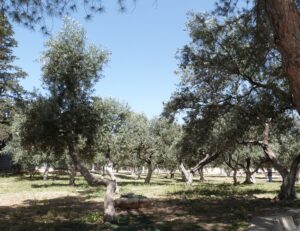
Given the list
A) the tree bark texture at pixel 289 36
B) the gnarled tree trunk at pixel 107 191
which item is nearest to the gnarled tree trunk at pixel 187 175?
the gnarled tree trunk at pixel 107 191

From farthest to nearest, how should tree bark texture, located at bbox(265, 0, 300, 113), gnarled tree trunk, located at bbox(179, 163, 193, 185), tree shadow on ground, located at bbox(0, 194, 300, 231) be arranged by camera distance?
gnarled tree trunk, located at bbox(179, 163, 193, 185), tree shadow on ground, located at bbox(0, 194, 300, 231), tree bark texture, located at bbox(265, 0, 300, 113)

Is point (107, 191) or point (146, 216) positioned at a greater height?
point (107, 191)

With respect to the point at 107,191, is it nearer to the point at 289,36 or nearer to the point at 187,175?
the point at 289,36

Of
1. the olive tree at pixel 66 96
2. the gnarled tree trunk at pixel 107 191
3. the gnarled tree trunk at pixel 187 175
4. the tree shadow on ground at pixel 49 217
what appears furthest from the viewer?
the gnarled tree trunk at pixel 187 175

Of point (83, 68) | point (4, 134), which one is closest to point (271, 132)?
point (83, 68)

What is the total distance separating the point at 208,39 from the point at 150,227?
27.7ft

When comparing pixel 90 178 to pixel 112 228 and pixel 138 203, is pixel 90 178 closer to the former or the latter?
pixel 138 203

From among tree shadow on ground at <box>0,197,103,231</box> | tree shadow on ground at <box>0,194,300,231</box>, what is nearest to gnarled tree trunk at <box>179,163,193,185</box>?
tree shadow on ground at <box>0,194,300,231</box>

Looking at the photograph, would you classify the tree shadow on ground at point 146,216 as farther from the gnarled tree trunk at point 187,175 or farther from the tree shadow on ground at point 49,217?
the gnarled tree trunk at point 187,175

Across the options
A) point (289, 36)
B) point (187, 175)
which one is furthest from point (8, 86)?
point (289, 36)

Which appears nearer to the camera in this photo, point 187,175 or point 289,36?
point 289,36

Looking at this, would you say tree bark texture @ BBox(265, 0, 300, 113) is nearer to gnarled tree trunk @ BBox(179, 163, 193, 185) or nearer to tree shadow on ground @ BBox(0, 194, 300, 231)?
tree shadow on ground @ BBox(0, 194, 300, 231)

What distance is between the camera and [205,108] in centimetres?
1891

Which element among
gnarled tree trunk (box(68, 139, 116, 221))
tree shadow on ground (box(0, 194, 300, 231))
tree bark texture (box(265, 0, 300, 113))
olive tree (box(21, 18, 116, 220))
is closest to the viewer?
tree bark texture (box(265, 0, 300, 113))
